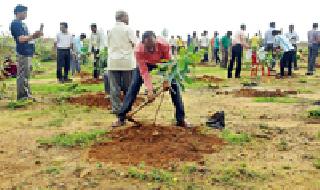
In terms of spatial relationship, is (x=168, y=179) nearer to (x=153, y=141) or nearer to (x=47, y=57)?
(x=153, y=141)

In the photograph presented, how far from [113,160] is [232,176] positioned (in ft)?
4.55

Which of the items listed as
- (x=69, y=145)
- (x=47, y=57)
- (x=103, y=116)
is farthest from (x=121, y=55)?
(x=47, y=57)

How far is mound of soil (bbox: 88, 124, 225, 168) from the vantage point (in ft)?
19.8

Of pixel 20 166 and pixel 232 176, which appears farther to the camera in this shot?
pixel 20 166

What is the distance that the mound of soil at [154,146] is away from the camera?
237 inches

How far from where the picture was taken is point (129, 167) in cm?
568

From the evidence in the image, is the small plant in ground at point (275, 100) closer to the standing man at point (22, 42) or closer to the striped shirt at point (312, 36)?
the standing man at point (22, 42)

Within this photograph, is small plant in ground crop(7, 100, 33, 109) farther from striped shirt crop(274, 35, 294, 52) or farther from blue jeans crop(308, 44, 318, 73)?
blue jeans crop(308, 44, 318, 73)

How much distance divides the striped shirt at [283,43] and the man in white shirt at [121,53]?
32.3 feet

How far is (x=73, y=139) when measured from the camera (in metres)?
7.07

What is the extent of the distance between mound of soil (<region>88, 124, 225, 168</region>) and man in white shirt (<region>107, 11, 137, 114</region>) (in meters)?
1.33

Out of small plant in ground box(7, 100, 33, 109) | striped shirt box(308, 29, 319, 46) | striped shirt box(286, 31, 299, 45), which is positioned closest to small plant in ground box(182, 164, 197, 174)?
small plant in ground box(7, 100, 33, 109)

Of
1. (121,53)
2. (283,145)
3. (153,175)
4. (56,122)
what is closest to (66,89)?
(56,122)

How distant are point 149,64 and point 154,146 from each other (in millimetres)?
1486
